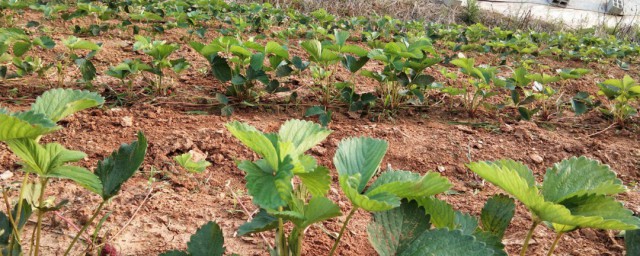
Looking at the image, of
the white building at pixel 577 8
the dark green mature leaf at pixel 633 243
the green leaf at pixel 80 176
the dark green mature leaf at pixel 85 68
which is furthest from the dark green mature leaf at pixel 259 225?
the white building at pixel 577 8

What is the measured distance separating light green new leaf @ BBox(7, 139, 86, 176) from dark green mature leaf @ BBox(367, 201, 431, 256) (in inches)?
21.2

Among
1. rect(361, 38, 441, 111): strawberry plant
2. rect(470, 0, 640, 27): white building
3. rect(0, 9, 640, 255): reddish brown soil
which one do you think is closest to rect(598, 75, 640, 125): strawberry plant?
rect(0, 9, 640, 255): reddish brown soil

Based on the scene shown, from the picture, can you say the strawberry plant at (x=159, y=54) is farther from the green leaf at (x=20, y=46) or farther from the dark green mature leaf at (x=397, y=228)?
the dark green mature leaf at (x=397, y=228)

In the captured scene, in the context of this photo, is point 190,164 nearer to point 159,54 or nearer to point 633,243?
point 159,54

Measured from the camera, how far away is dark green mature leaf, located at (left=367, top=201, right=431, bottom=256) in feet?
3.03

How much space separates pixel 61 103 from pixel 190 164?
75 cm

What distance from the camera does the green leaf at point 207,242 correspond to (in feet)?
3.17

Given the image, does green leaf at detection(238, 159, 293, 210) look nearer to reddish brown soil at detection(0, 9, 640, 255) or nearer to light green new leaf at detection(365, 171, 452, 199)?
light green new leaf at detection(365, 171, 452, 199)

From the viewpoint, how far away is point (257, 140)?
82cm

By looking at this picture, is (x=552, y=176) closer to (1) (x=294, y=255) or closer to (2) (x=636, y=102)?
(1) (x=294, y=255)

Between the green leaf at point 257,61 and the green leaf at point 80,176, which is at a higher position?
the green leaf at point 80,176

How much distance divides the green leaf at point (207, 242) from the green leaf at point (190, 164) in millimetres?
784

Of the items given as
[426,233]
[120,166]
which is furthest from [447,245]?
[120,166]

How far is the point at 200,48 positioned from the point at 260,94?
403 millimetres
